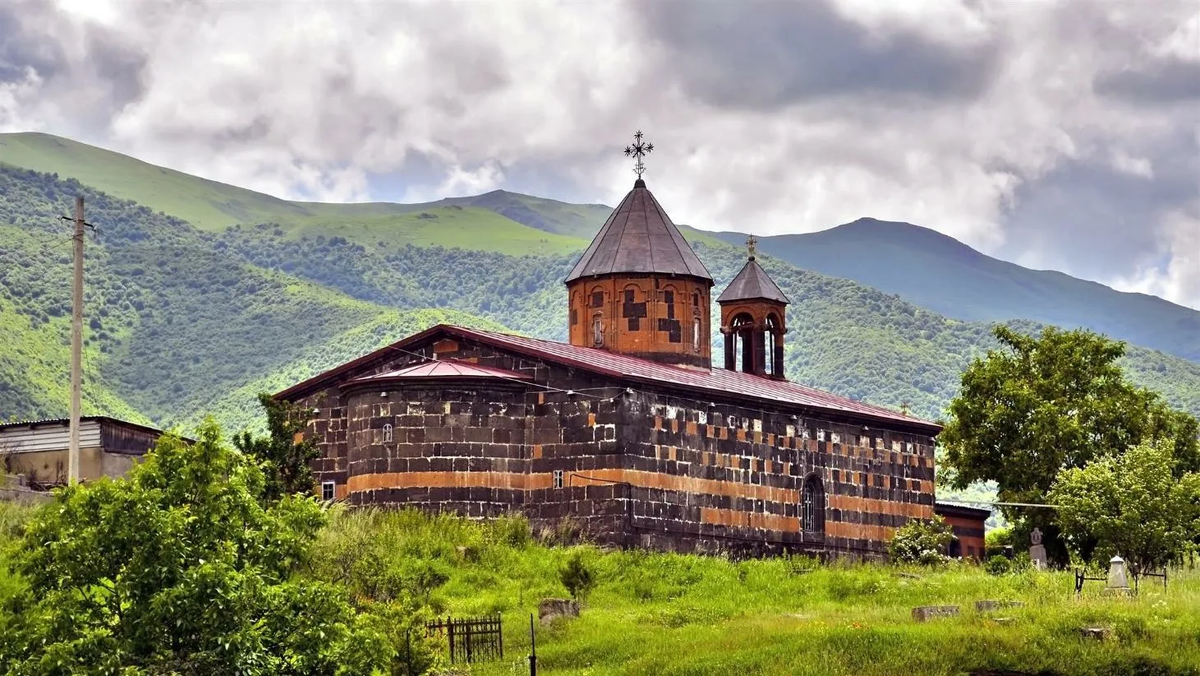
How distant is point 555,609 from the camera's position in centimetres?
3866

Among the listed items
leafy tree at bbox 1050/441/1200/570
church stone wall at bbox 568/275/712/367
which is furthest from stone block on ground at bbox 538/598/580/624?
church stone wall at bbox 568/275/712/367

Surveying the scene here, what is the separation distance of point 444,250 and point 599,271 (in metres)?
131

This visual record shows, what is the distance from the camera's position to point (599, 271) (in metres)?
57.8

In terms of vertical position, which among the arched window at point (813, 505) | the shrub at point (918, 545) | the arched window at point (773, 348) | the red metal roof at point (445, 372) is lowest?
the shrub at point (918, 545)

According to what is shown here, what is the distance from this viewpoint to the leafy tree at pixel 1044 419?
60312 millimetres

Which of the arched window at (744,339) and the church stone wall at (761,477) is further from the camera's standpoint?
the arched window at (744,339)

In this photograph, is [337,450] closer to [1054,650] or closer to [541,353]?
[541,353]

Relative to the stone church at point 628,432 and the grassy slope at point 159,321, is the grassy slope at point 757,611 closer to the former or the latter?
the stone church at point 628,432

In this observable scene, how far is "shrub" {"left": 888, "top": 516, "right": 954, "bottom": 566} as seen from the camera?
54.2m

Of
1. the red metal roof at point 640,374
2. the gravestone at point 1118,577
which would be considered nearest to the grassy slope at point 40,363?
the red metal roof at point 640,374

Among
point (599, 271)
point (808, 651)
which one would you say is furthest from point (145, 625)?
point (599, 271)

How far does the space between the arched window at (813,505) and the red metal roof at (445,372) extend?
391 inches

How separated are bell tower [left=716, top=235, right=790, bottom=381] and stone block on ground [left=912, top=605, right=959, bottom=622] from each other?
83.6 ft

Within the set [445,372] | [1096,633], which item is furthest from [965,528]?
[1096,633]
